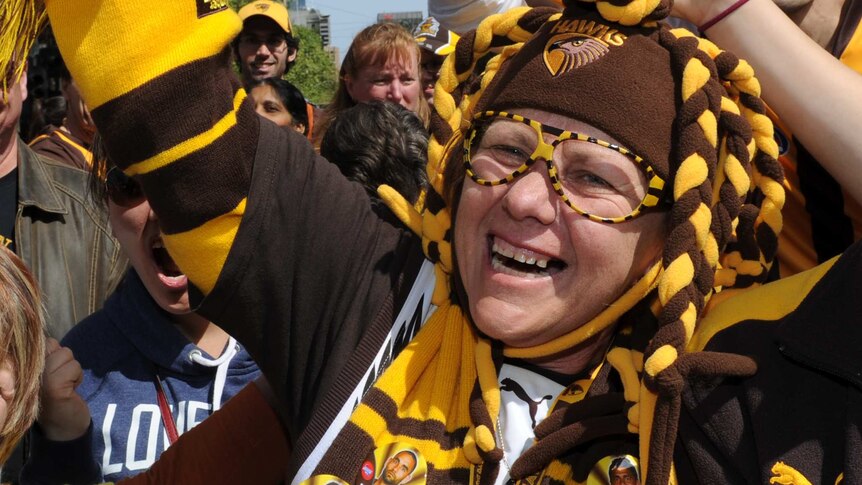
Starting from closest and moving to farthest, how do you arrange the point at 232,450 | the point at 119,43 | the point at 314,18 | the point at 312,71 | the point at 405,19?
the point at 119,43 < the point at 232,450 < the point at 312,71 < the point at 405,19 < the point at 314,18

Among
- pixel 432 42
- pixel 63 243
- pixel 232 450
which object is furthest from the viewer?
pixel 432 42

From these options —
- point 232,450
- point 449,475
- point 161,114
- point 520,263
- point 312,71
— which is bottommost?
point 312,71

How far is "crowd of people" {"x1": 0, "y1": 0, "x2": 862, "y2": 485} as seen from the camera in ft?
4.86

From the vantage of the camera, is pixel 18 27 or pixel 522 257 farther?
pixel 522 257

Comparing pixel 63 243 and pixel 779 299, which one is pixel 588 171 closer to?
pixel 779 299

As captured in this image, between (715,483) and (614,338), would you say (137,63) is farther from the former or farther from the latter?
(715,483)

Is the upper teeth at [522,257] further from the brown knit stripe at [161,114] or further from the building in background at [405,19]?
the building in background at [405,19]

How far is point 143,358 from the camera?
2465 mm

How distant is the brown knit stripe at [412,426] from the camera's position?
1.65 metres

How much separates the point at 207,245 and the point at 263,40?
4.15 meters

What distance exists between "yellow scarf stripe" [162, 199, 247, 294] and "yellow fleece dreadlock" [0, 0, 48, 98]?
1.17 feet

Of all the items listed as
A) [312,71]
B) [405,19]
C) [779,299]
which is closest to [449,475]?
[779,299]

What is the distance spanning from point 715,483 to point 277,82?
3395mm

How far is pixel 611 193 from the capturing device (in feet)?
5.39
